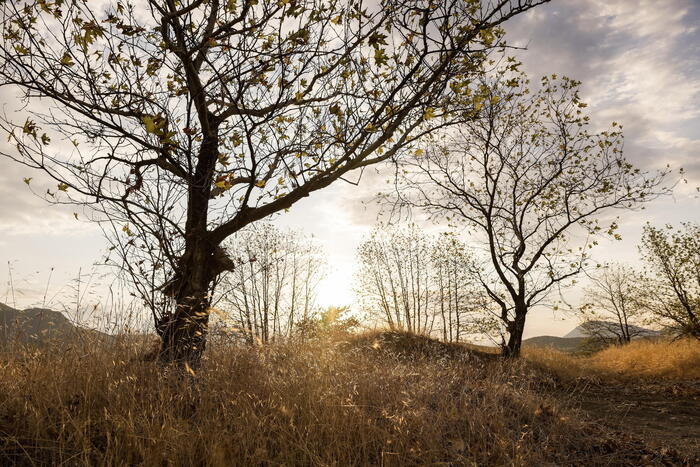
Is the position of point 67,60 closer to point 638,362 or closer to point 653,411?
point 653,411

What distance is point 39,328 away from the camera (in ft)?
16.1

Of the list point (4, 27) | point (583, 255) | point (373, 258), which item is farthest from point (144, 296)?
point (373, 258)

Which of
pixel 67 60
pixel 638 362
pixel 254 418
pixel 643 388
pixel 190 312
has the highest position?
pixel 67 60

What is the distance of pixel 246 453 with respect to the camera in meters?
3.04

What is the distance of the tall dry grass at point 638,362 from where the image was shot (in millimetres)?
12596

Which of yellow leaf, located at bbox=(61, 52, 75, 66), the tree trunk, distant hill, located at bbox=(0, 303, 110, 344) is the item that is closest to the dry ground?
the tree trunk

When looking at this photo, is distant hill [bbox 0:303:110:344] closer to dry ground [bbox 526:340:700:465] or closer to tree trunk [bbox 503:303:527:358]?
dry ground [bbox 526:340:700:465]

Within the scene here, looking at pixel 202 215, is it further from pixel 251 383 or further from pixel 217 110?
pixel 251 383

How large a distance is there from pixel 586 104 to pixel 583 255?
4712 mm

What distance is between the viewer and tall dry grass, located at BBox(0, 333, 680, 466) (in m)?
3.05

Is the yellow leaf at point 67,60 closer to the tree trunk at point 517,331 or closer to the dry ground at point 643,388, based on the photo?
the dry ground at point 643,388

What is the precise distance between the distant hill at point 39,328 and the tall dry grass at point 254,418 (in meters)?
0.22

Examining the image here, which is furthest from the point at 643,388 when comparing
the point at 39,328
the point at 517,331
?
the point at 39,328

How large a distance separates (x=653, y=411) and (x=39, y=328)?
1084 cm
